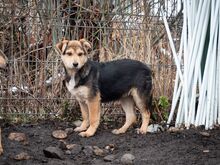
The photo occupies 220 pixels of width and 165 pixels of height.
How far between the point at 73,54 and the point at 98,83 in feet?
1.83

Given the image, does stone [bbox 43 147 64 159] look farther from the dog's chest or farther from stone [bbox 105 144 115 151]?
the dog's chest

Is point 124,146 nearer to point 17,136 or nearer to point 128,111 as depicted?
point 128,111

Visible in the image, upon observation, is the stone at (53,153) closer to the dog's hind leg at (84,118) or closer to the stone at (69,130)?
the stone at (69,130)

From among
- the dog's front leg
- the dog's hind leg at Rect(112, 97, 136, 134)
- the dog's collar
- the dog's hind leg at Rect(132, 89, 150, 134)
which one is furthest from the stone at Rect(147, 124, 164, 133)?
the dog's collar

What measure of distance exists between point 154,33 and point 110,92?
1659mm

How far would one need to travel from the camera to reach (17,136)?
5926 millimetres

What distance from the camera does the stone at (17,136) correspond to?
19.2 ft

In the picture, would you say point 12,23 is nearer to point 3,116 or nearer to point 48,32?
point 48,32

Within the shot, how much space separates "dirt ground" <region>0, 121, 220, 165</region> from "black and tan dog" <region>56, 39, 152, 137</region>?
0.81 feet

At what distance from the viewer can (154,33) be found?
7691 millimetres

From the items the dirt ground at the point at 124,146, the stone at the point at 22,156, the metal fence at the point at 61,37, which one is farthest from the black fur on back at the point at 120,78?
the stone at the point at 22,156

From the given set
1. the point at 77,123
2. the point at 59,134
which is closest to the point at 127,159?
the point at 59,134

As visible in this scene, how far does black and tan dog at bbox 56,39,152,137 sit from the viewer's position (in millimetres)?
6340

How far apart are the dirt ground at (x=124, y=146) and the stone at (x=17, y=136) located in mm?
69
